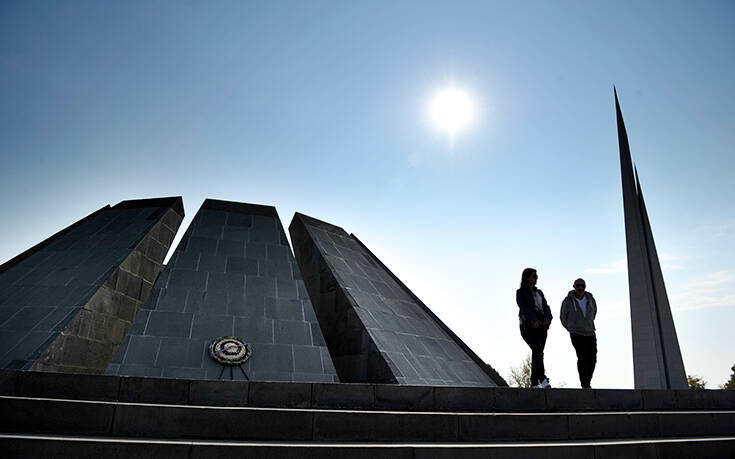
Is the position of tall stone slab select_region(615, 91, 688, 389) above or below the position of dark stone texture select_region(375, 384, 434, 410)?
above

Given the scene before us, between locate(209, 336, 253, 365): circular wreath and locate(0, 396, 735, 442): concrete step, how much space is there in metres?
3.02

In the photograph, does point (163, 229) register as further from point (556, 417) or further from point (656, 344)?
point (656, 344)

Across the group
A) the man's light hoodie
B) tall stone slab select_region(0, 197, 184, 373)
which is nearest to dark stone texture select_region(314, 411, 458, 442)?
the man's light hoodie

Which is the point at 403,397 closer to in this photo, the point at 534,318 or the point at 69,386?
the point at 534,318

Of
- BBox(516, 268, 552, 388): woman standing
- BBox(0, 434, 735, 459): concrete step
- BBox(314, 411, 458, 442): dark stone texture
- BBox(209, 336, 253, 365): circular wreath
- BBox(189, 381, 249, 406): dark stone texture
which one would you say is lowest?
BBox(0, 434, 735, 459): concrete step

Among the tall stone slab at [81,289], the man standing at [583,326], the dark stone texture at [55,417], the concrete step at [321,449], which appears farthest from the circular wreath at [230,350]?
the man standing at [583,326]

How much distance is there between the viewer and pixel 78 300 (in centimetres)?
785

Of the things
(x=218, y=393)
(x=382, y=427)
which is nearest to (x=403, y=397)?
(x=382, y=427)

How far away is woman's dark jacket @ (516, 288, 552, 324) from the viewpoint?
6.30 metres

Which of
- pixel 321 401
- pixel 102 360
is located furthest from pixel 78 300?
pixel 321 401

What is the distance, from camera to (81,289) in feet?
26.9

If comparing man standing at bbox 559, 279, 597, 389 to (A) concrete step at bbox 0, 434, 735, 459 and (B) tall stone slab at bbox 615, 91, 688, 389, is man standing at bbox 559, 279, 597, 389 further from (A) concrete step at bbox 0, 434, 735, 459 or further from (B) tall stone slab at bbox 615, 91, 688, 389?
(B) tall stone slab at bbox 615, 91, 688, 389

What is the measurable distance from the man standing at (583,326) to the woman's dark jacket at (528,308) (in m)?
0.47

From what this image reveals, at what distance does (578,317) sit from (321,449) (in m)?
4.46
